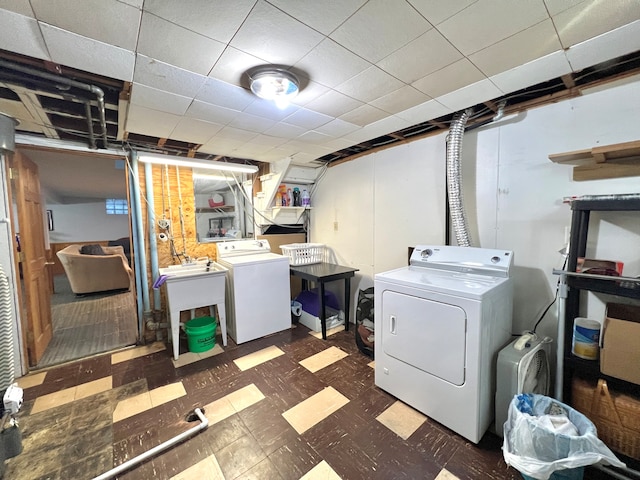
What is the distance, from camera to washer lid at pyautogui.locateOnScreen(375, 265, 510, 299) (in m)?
1.62

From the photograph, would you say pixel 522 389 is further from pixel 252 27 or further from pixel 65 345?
pixel 65 345

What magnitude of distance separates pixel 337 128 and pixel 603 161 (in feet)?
6.27

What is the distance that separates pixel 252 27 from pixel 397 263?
254 centimetres

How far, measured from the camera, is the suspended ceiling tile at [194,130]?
216cm

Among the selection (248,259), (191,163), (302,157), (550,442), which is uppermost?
(302,157)

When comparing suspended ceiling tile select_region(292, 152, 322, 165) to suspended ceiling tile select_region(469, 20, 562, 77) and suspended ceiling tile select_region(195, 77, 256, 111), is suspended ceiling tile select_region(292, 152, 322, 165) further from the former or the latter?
suspended ceiling tile select_region(469, 20, 562, 77)

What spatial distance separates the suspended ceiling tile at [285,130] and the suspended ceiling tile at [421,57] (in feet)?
3.41

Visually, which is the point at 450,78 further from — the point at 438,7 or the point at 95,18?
the point at 95,18

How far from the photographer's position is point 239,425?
1789 millimetres

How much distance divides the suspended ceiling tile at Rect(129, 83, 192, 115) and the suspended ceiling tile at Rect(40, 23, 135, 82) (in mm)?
170

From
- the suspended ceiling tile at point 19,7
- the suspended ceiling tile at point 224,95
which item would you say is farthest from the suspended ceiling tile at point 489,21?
the suspended ceiling tile at point 19,7

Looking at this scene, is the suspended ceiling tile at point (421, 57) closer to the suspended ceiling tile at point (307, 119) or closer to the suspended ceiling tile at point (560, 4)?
the suspended ceiling tile at point (560, 4)

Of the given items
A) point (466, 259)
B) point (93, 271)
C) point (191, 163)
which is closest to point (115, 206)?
point (93, 271)

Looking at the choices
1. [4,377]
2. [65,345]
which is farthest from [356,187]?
[65,345]
